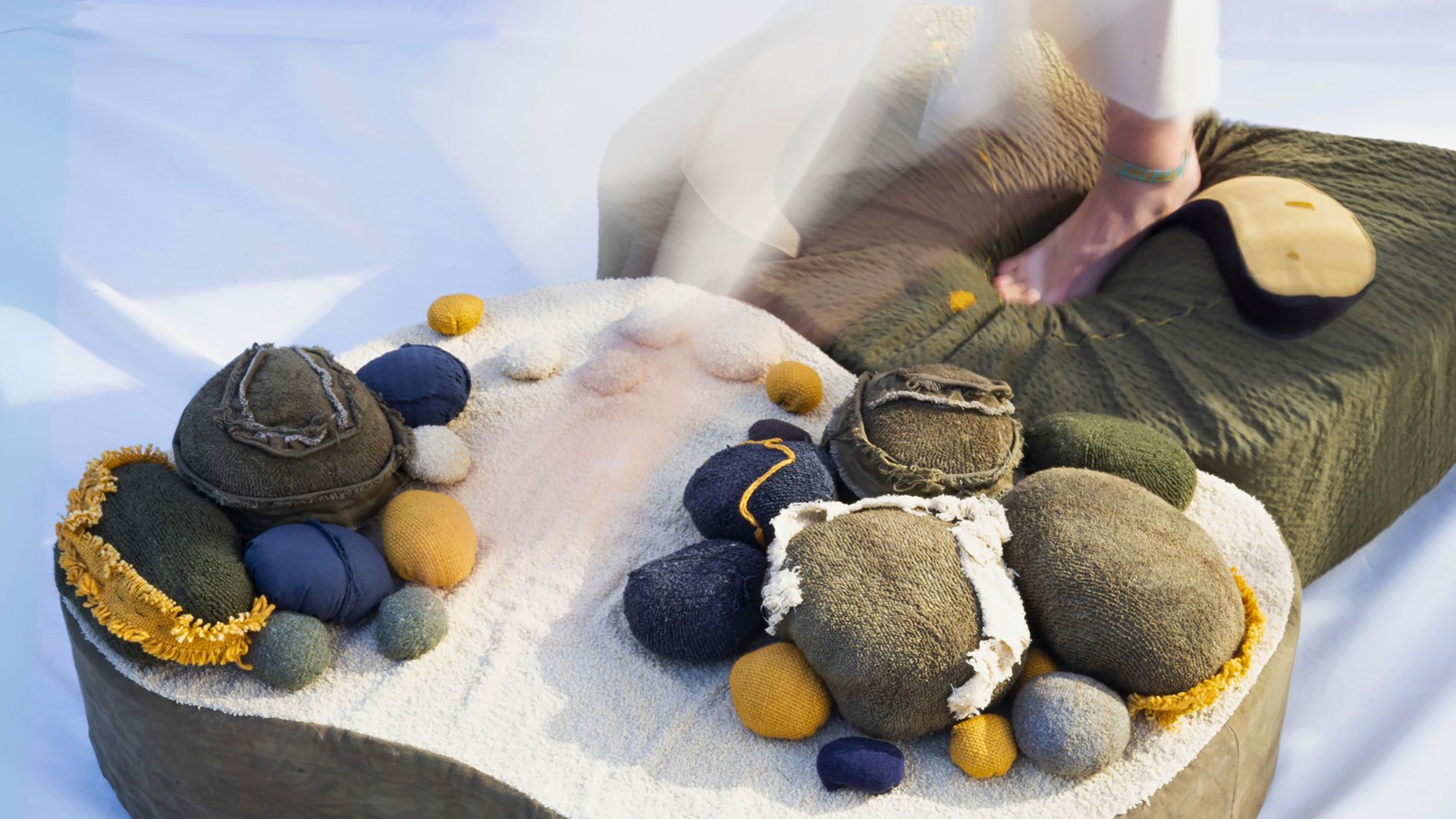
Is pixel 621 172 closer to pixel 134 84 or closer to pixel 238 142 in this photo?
pixel 238 142

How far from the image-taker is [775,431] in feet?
3.44

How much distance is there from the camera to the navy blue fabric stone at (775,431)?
1.05 meters

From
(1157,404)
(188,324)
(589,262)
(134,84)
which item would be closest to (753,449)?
(1157,404)

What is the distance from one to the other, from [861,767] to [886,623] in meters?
0.09

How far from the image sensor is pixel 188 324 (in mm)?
1533

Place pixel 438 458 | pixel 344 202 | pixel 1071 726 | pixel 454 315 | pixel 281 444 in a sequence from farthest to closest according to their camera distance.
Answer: pixel 344 202, pixel 454 315, pixel 438 458, pixel 281 444, pixel 1071 726

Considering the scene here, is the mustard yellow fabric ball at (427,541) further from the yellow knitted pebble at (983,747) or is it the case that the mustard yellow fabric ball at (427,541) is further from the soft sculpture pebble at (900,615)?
the yellow knitted pebble at (983,747)

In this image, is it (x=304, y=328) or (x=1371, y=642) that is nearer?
(x=1371, y=642)

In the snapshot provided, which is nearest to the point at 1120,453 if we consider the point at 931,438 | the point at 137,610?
the point at 931,438

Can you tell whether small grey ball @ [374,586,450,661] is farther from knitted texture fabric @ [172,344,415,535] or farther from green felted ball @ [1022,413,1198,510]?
green felted ball @ [1022,413,1198,510]

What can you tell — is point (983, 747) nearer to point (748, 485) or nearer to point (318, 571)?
point (748, 485)

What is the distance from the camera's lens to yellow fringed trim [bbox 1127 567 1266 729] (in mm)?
836

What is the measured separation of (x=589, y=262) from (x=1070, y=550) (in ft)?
3.09

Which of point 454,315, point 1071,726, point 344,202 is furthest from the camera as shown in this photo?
Result: point 344,202
